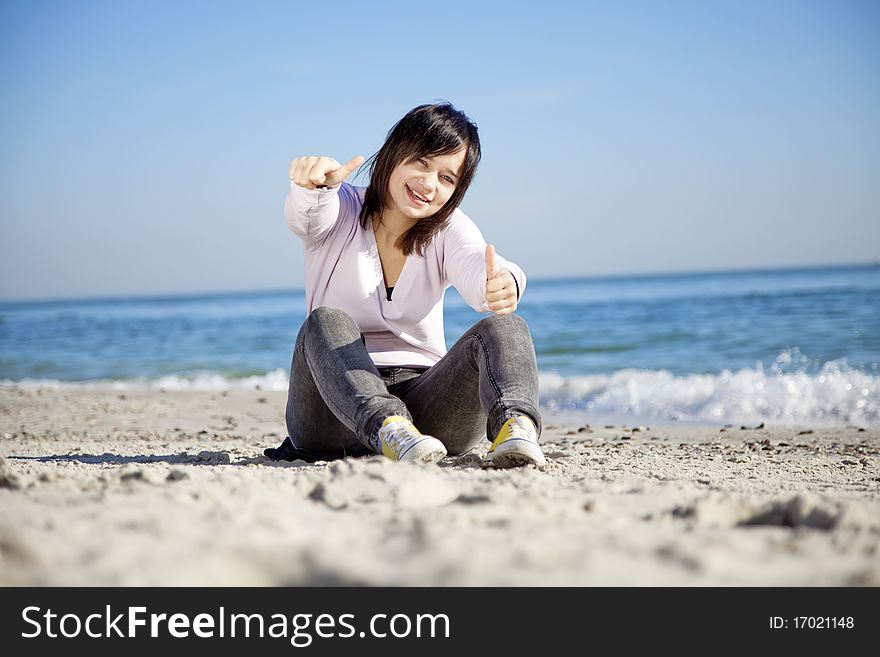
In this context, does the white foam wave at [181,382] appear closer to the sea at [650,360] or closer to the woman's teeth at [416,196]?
Result: the sea at [650,360]

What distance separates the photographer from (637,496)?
1994 mm

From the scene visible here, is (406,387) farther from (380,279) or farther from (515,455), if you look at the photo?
(515,455)

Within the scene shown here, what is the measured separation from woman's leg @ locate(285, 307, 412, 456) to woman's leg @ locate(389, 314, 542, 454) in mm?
272

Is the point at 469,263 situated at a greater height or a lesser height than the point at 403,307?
greater

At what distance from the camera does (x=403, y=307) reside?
3016mm

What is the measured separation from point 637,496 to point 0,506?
1.62 m

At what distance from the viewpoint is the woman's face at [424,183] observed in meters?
2.95

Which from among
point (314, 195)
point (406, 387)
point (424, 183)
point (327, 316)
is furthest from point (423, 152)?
point (406, 387)

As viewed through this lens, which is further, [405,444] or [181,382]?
[181,382]

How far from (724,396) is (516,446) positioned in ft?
15.0

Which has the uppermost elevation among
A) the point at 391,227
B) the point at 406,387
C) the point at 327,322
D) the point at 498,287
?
the point at 391,227

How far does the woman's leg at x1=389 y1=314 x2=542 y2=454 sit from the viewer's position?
256 centimetres

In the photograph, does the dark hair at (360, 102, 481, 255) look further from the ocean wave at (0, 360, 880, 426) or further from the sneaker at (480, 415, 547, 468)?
the ocean wave at (0, 360, 880, 426)

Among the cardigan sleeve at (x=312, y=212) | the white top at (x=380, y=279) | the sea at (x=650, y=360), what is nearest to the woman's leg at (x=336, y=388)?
the white top at (x=380, y=279)
